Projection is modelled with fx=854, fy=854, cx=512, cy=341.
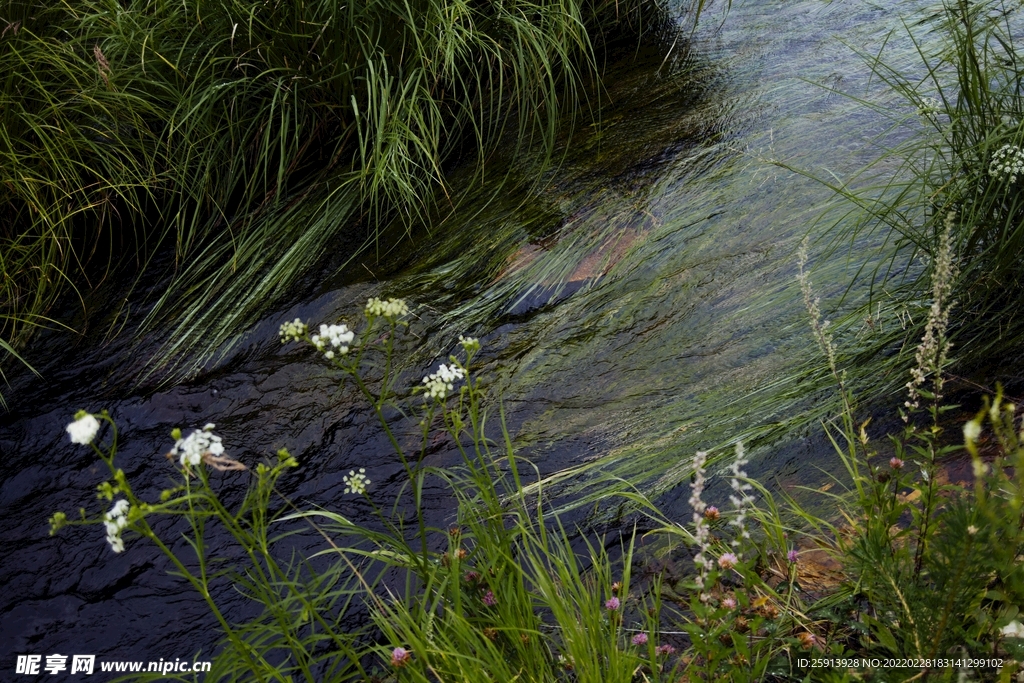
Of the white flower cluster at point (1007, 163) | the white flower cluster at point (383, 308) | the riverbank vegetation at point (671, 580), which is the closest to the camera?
the riverbank vegetation at point (671, 580)

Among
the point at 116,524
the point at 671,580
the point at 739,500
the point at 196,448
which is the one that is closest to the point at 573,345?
the point at 671,580

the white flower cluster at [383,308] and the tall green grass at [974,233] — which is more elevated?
the white flower cluster at [383,308]

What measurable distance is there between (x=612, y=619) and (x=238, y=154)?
8.46 ft

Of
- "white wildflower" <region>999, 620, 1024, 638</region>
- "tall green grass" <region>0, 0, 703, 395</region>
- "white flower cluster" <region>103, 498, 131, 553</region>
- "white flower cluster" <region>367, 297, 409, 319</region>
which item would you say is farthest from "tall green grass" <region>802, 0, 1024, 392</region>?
"white flower cluster" <region>103, 498, 131, 553</region>

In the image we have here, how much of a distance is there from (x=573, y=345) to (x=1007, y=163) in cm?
127

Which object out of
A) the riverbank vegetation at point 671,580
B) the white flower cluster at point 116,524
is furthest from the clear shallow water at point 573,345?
the white flower cluster at point 116,524

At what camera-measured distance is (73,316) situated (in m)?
3.33

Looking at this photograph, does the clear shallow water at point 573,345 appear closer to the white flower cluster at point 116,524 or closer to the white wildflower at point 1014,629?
the white wildflower at point 1014,629

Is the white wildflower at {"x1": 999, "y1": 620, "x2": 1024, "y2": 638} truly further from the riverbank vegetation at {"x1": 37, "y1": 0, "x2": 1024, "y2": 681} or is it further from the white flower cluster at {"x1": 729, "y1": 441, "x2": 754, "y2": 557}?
the white flower cluster at {"x1": 729, "y1": 441, "x2": 754, "y2": 557}

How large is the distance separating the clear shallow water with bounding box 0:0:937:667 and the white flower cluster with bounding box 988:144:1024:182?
0.60 metres

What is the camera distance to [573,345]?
270cm

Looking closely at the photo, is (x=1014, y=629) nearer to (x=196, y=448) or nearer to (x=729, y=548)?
(x=729, y=548)

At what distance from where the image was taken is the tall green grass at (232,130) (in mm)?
3262

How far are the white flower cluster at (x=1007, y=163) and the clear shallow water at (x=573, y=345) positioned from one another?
601 mm
